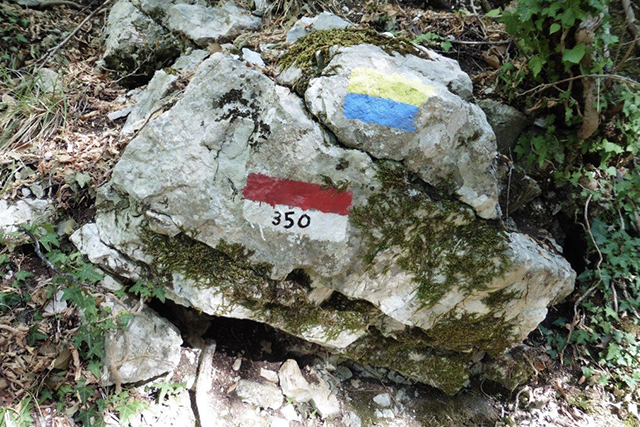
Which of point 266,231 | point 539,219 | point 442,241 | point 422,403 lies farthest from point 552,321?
point 266,231

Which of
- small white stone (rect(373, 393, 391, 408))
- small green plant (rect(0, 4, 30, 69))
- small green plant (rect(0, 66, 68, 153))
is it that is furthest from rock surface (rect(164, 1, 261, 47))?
small white stone (rect(373, 393, 391, 408))

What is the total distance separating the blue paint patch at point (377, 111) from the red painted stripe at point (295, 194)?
420 millimetres

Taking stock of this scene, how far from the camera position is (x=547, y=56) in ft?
8.75

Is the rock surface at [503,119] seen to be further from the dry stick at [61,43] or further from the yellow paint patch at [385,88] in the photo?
the dry stick at [61,43]

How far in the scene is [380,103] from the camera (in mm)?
2242

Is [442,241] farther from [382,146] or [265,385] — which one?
[265,385]

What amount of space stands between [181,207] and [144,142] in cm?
43

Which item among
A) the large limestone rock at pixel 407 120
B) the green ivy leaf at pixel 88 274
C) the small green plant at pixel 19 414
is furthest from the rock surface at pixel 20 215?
the large limestone rock at pixel 407 120

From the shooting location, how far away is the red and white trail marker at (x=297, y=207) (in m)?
2.28

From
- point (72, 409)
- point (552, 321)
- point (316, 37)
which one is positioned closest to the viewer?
point (72, 409)

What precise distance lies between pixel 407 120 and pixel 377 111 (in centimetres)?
17

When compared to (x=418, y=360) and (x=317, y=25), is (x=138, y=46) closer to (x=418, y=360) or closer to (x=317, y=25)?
(x=317, y=25)

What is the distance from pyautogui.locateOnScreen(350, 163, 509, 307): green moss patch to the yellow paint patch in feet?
1.23

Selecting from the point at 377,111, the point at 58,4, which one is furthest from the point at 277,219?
the point at 58,4
